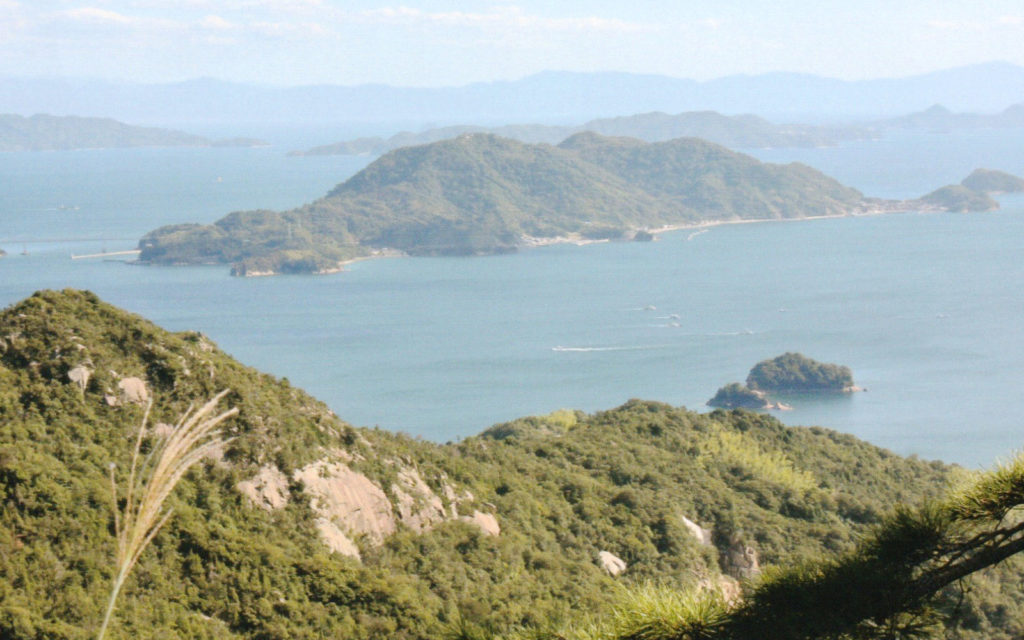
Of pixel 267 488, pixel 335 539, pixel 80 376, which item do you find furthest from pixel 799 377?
pixel 80 376

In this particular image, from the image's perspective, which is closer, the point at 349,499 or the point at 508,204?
the point at 349,499

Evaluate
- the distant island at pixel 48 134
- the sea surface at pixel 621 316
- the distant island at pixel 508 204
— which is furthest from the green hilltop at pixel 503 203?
the distant island at pixel 48 134

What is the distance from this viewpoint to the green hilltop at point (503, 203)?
91688 mm

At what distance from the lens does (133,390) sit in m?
13.1

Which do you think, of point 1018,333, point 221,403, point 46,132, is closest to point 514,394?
point 1018,333

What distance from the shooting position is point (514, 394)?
160ft

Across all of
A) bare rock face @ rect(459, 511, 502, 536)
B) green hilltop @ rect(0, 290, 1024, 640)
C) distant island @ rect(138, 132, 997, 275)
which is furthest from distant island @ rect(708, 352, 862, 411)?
distant island @ rect(138, 132, 997, 275)

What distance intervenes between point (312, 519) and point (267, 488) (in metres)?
0.64

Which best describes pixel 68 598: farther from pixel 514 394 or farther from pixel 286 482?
pixel 514 394

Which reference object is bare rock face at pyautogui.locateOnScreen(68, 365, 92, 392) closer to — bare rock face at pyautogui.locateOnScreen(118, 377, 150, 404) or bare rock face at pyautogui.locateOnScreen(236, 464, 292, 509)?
bare rock face at pyautogui.locateOnScreen(118, 377, 150, 404)

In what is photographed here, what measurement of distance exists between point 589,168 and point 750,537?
4217 inches

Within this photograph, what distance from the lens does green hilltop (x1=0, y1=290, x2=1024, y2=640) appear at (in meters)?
10.0

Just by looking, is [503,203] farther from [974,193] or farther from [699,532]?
[699,532]

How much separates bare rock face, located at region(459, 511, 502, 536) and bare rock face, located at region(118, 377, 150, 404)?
4.44 m
